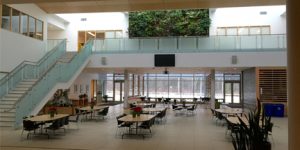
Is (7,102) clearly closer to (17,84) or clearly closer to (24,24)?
(17,84)

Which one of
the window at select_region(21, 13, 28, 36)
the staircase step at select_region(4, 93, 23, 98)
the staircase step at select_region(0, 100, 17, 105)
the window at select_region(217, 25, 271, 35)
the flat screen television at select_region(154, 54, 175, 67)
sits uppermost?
the window at select_region(217, 25, 271, 35)

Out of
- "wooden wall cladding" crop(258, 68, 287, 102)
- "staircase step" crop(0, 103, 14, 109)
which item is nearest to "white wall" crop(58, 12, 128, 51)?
"wooden wall cladding" crop(258, 68, 287, 102)

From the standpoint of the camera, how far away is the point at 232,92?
1005 inches

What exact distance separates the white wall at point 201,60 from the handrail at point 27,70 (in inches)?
80.0

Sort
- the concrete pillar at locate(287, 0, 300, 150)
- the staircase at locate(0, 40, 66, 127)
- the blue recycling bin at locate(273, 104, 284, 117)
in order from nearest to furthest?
1. the concrete pillar at locate(287, 0, 300, 150)
2. the staircase at locate(0, 40, 66, 127)
3. the blue recycling bin at locate(273, 104, 284, 117)

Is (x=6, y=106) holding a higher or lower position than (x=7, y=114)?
higher

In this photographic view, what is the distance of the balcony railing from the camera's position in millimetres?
15992

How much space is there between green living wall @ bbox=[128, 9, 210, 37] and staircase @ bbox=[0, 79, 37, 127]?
33.9 ft

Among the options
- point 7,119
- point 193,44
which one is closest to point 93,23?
point 193,44

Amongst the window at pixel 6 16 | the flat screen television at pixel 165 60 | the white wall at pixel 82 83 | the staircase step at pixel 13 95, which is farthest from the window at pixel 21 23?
the flat screen television at pixel 165 60

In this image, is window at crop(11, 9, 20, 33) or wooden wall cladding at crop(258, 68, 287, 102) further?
wooden wall cladding at crop(258, 68, 287, 102)

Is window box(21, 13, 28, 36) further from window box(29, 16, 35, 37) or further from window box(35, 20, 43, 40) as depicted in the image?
window box(35, 20, 43, 40)

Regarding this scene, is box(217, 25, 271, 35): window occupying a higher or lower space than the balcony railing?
higher

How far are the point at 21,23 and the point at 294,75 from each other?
575 inches
